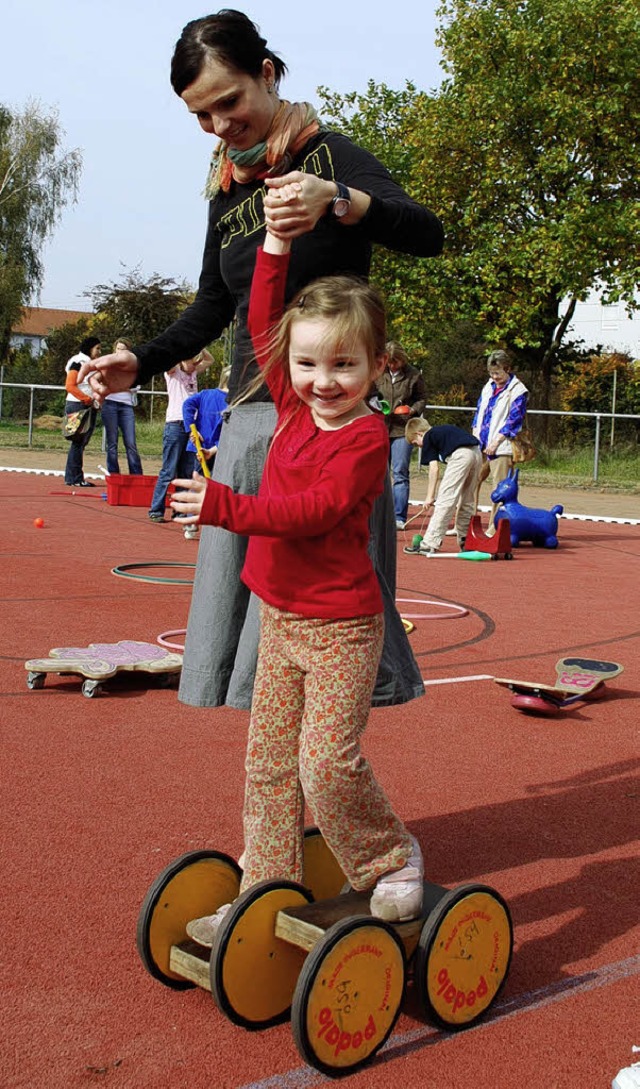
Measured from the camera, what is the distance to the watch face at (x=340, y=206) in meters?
2.83

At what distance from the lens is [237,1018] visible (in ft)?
8.95

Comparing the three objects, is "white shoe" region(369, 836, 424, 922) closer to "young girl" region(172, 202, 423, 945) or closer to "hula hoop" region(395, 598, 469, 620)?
"young girl" region(172, 202, 423, 945)

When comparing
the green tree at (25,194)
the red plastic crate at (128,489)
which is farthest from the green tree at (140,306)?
the red plastic crate at (128,489)

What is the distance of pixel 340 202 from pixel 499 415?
1126 cm

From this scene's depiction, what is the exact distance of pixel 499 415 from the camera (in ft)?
45.6

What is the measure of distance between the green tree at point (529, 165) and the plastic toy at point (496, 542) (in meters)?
17.7

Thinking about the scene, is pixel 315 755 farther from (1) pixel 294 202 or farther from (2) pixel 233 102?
(2) pixel 233 102

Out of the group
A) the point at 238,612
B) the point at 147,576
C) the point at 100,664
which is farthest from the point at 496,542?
the point at 238,612

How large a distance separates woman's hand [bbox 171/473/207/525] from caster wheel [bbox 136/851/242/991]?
961 mm

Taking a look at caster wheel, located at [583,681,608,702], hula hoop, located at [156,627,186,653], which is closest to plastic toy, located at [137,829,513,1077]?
caster wheel, located at [583,681,608,702]

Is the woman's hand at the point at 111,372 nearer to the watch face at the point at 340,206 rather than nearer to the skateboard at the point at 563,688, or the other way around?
the watch face at the point at 340,206

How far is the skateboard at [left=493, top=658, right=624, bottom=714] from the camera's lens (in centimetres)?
584

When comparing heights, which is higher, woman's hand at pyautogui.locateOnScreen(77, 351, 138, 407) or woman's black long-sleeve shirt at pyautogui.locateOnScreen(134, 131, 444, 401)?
woman's black long-sleeve shirt at pyautogui.locateOnScreen(134, 131, 444, 401)

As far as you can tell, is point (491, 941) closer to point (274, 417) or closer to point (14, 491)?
point (274, 417)
